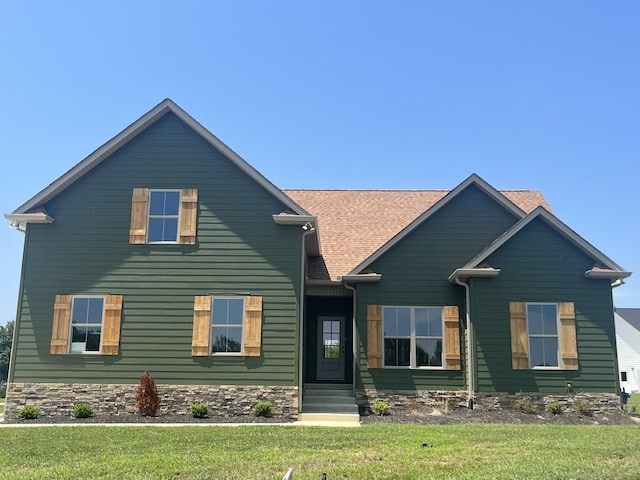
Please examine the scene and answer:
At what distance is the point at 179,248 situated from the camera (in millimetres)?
13727

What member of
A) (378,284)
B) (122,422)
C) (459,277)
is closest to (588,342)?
(459,277)

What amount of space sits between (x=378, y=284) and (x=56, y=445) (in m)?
8.17

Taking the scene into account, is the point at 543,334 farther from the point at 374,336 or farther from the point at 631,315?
the point at 631,315


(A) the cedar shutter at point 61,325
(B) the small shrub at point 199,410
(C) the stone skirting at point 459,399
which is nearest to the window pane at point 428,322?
(C) the stone skirting at point 459,399

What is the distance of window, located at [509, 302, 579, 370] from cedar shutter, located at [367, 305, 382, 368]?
314cm

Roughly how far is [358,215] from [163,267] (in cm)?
733

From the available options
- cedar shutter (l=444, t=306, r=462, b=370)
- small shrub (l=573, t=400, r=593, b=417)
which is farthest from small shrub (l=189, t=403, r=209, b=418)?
small shrub (l=573, t=400, r=593, b=417)

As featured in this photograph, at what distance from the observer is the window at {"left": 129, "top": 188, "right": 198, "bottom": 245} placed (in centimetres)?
1376

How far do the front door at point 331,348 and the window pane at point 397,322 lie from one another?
2.40 meters

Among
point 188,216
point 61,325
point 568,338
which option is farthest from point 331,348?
point 61,325

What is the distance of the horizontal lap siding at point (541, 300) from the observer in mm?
13258

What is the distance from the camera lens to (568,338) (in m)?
13.4

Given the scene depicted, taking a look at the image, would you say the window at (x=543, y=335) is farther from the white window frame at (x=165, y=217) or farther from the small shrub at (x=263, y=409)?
the white window frame at (x=165, y=217)

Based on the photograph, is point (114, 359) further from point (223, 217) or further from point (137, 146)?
point (137, 146)
